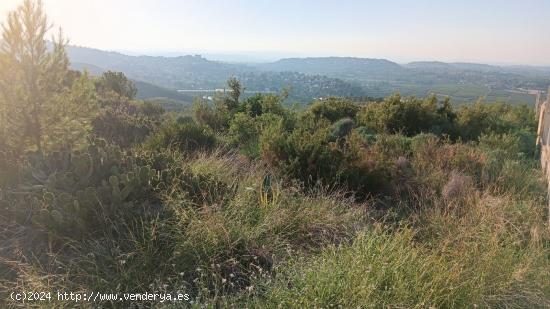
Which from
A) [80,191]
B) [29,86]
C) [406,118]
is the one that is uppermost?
[29,86]

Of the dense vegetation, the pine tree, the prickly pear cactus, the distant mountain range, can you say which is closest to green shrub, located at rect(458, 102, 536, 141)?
the dense vegetation

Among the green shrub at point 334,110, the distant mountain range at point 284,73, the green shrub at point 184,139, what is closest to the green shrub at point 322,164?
the green shrub at point 184,139

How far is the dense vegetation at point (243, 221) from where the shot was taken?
9.12 ft

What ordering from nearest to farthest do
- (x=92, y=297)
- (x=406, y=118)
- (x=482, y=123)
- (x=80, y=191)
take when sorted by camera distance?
(x=92, y=297) < (x=80, y=191) < (x=482, y=123) < (x=406, y=118)

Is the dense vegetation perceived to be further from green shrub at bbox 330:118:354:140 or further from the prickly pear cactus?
green shrub at bbox 330:118:354:140

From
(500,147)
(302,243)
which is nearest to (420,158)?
(500,147)

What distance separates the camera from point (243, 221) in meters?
3.71

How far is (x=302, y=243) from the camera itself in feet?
12.0

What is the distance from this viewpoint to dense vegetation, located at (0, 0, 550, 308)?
2.78 m

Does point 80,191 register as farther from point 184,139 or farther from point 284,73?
point 284,73

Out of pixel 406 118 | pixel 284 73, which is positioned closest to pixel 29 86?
pixel 406 118

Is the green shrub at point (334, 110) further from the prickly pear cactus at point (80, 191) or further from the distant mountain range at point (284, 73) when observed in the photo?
the distant mountain range at point (284, 73)

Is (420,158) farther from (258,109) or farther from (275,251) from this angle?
(258,109)

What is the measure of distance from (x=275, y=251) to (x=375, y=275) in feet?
3.20
